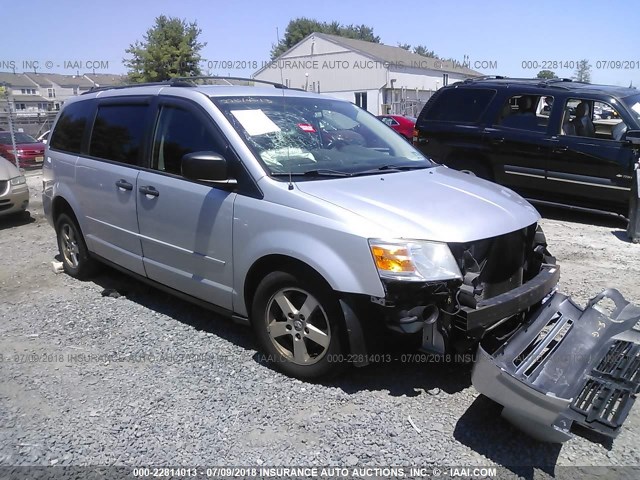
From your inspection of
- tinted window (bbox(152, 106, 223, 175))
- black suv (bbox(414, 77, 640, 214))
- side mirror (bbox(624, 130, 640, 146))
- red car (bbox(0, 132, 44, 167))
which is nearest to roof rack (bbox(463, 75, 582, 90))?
black suv (bbox(414, 77, 640, 214))

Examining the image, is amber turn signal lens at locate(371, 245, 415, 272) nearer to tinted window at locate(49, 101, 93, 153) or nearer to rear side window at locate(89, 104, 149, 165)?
rear side window at locate(89, 104, 149, 165)

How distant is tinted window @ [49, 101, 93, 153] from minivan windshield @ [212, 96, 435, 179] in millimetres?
2109

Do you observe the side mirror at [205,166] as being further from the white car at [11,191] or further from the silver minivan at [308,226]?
the white car at [11,191]

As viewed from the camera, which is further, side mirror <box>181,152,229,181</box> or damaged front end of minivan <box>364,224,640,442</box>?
side mirror <box>181,152,229,181</box>

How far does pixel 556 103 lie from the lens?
313 inches

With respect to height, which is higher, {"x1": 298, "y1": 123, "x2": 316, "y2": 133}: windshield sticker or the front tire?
{"x1": 298, "y1": 123, "x2": 316, "y2": 133}: windshield sticker

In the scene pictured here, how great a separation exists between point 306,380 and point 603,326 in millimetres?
1946

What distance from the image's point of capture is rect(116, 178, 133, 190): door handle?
14.7 feet

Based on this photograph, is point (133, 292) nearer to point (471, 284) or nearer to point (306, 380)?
point (306, 380)

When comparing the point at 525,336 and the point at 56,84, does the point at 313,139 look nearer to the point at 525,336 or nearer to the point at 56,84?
the point at 525,336

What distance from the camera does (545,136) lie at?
7969 mm

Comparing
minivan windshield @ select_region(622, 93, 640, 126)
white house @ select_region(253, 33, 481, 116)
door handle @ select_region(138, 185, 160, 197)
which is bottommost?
door handle @ select_region(138, 185, 160, 197)

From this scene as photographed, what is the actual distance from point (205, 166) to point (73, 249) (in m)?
2.99

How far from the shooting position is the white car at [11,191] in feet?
28.6
